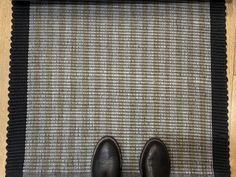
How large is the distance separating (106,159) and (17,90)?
1.16 ft

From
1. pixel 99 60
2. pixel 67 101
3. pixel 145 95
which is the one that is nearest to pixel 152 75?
pixel 145 95

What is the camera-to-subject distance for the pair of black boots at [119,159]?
3.08 feet

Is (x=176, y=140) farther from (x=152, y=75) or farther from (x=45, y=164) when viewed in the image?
(x=45, y=164)

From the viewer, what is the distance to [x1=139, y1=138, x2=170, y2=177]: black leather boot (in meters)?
0.94

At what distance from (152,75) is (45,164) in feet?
1.43

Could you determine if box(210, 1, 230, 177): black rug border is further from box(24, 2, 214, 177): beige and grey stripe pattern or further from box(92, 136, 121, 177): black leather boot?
box(92, 136, 121, 177): black leather boot

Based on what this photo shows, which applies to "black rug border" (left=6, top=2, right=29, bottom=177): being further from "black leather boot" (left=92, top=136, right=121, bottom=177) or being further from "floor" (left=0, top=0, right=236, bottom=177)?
"black leather boot" (left=92, top=136, right=121, bottom=177)

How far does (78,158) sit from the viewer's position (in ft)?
3.14


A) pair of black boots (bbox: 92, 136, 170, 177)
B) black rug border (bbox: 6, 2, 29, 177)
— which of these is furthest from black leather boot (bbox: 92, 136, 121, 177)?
black rug border (bbox: 6, 2, 29, 177)

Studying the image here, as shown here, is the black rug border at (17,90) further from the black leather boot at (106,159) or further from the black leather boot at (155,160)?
the black leather boot at (155,160)

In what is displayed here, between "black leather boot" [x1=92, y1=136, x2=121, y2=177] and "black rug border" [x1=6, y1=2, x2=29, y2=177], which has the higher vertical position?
"black rug border" [x1=6, y1=2, x2=29, y2=177]

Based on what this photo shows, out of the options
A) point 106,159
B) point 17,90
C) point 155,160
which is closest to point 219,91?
point 155,160

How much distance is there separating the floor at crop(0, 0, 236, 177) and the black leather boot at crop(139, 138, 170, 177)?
0.70 ft

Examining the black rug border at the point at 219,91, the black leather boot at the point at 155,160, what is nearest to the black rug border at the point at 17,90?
the black leather boot at the point at 155,160
